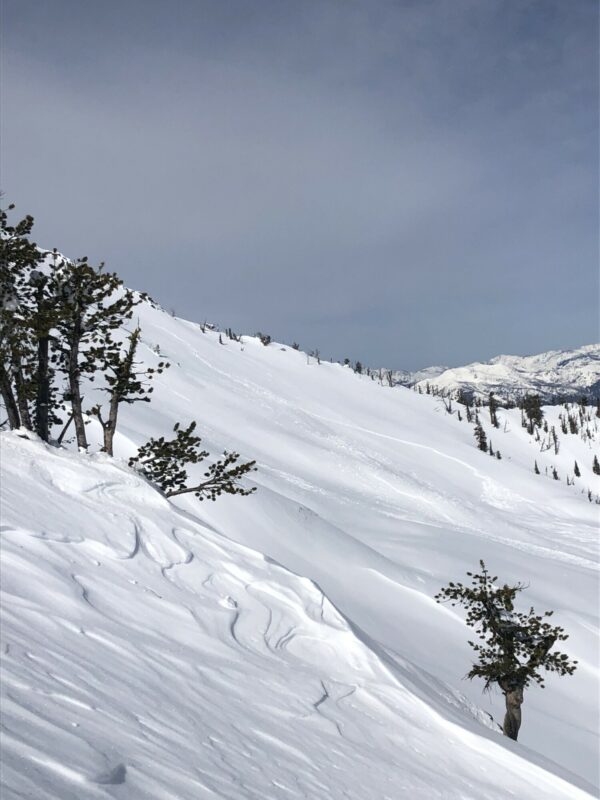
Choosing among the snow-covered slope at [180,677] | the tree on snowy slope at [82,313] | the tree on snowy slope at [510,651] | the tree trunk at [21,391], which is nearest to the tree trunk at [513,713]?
the tree on snowy slope at [510,651]

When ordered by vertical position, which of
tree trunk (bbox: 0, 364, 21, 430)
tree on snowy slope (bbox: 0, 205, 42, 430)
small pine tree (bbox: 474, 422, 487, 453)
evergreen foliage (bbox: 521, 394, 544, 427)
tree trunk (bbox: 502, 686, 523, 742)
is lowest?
tree trunk (bbox: 502, 686, 523, 742)

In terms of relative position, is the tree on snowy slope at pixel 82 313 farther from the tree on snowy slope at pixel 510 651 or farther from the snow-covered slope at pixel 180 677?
the tree on snowy slope at pixel 510 651

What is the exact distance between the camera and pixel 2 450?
11328 millimetres

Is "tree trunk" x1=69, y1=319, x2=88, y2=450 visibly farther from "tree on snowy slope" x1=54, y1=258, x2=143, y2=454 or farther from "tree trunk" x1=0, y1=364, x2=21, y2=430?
"tree trunk" x1=0, y1=364, x2=21, y2=430

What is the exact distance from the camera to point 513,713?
15.9 m

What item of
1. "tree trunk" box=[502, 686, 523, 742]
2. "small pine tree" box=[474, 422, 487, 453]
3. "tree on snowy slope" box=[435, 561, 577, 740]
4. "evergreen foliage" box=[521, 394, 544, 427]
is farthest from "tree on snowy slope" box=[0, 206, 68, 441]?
"evergreen foliage" box=[521, 394, 544, 427]

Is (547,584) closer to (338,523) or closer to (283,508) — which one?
(338,523)

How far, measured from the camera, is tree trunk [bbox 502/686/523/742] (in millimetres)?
15766

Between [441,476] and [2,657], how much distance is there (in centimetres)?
7562

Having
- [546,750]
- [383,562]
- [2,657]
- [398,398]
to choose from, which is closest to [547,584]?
[383,562]

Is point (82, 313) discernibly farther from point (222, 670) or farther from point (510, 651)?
point (510, 651)

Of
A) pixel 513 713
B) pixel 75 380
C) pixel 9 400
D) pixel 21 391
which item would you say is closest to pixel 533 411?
pixel 513 713

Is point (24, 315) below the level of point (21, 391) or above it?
above

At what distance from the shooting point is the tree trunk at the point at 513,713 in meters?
15.8
